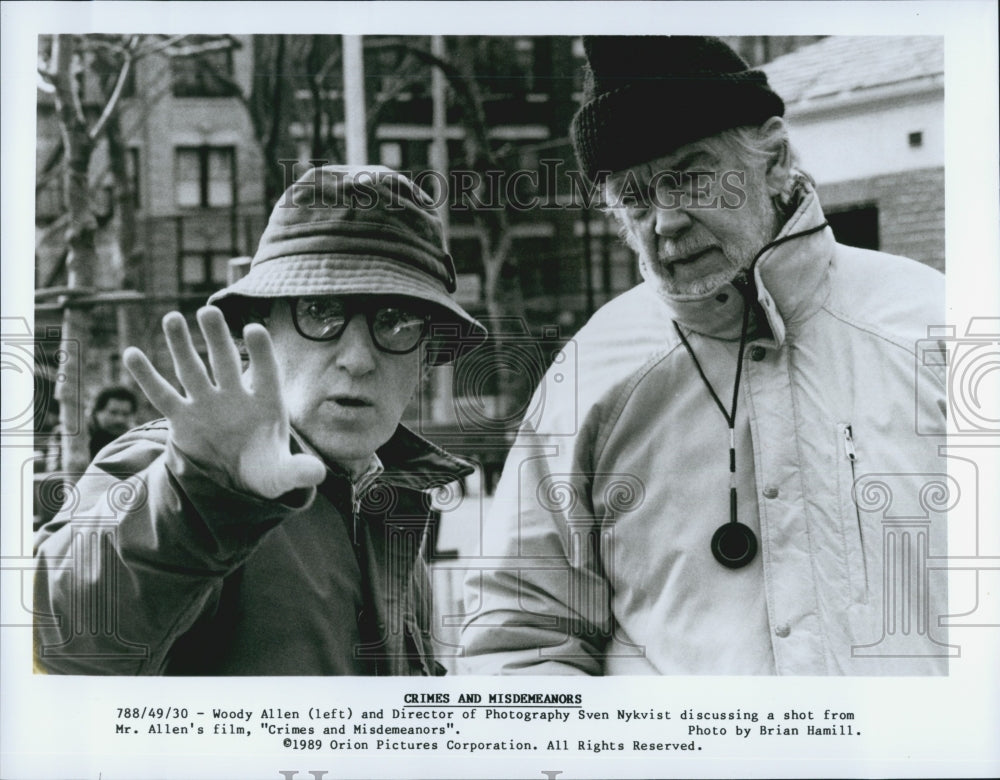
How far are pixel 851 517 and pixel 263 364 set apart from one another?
1392 mm

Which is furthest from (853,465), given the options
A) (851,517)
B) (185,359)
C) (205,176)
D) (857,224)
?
(205,176)

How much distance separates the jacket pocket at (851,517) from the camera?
2928 mm

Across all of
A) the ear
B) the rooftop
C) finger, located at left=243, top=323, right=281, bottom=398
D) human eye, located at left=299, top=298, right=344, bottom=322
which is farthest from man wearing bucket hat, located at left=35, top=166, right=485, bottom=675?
the rooftop

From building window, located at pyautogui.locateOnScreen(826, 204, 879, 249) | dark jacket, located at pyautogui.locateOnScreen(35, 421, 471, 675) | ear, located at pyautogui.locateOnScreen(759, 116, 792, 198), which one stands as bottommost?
dark jacket, located at pyautogui.locateOnScreen(35, 421, 471, 675)

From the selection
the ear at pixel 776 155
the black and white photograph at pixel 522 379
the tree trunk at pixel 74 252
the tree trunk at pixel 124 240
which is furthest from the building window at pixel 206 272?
the ear at pixel 776 155

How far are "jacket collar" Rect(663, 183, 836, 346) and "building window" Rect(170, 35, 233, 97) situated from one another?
3.98ft

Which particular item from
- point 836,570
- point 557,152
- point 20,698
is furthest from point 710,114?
point 20,698

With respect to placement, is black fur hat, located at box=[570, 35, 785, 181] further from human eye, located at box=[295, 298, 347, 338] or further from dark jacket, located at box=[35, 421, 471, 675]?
dark jacket, located at box=[35, 421, 471, 675]

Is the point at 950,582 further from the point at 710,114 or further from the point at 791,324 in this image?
the point at 710,114

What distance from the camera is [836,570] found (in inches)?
114

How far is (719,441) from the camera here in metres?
2.97

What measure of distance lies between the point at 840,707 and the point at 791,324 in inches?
36.9

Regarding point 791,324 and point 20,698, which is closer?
point 791,324

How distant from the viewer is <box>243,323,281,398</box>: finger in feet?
8.75
